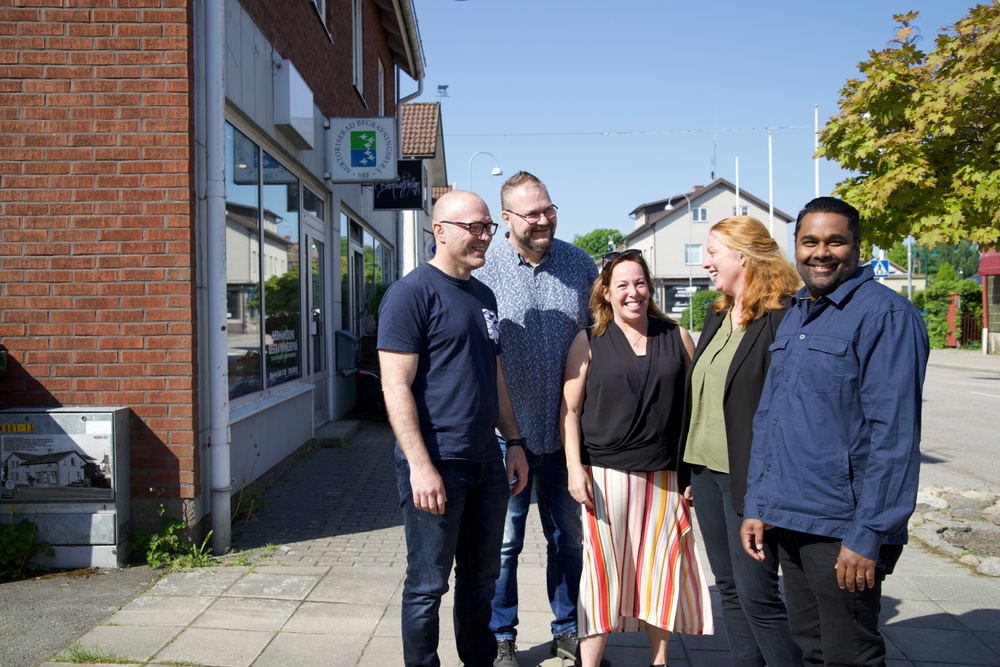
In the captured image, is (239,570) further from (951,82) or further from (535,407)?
(951,82)

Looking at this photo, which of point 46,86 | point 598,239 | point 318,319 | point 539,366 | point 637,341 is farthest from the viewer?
point 598,239

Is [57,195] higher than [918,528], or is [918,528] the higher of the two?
[57,195]

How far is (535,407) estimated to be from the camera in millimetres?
3744

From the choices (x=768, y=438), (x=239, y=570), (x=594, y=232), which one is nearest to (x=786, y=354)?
(x=768, y=438)

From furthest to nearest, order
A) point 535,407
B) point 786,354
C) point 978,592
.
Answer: point 978,592, point 535,407, point 786,354

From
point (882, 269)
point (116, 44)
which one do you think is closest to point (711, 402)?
point (116, 44)

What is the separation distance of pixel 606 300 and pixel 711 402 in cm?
69

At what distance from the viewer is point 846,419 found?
251cm

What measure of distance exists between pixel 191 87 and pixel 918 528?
569cm

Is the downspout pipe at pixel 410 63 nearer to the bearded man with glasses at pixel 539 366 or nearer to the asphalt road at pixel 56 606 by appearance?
the asphalt road at pixel 56 606

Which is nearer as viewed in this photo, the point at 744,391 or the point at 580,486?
the point at 744,391

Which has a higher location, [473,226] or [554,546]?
[473,226]

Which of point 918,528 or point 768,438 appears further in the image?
point 918,528

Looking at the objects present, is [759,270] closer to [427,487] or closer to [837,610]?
[837,610]
